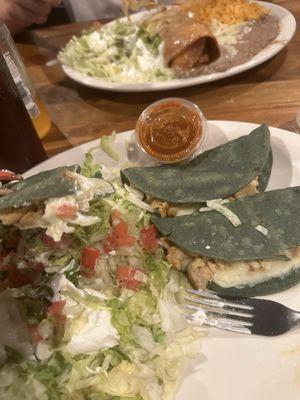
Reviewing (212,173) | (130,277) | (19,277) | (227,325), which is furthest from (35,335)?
(212,173)

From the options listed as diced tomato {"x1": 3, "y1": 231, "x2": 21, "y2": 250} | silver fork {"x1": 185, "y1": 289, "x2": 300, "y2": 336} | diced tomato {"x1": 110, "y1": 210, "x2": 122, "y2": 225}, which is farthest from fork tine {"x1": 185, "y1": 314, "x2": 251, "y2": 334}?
diced tomato {"x1": 3, "y1": 231, "x2": 21, "y2": 250}

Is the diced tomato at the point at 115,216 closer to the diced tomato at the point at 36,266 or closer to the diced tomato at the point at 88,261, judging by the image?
the diced tomato at the point at 88,261

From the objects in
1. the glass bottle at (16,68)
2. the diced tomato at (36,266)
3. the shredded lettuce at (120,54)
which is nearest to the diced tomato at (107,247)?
the diced tomato at (36,266)

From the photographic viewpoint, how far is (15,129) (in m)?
2.09

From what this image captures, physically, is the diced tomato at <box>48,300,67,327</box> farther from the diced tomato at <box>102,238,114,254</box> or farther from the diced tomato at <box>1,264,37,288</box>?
the diced tomato at <box>102,238,114,254</box>

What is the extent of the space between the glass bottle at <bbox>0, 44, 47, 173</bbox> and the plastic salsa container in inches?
20.5

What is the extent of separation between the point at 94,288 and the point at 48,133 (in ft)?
4.03

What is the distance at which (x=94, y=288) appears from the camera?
5.44 feet

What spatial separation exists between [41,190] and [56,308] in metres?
0.49

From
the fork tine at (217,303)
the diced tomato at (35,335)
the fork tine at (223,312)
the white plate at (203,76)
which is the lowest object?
the fork tine at (223,312)

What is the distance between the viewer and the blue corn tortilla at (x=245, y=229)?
1.56 m

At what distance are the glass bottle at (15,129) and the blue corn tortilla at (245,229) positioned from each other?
0.82m

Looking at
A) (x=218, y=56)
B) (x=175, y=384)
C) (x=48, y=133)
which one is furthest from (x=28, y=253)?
(x=218, y=56)

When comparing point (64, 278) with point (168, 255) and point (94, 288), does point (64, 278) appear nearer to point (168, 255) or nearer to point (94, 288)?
point (94, 288)
